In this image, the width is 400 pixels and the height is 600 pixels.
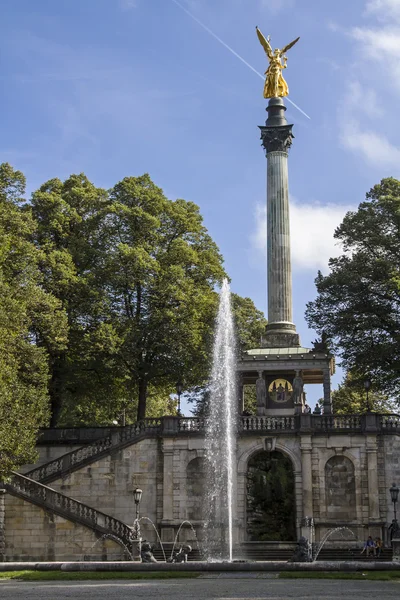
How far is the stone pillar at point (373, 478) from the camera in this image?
141 ft

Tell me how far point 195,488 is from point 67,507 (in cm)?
656

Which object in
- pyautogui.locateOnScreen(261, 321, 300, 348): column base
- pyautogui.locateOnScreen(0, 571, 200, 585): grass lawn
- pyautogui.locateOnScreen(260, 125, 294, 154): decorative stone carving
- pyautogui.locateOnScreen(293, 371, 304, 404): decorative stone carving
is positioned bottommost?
pyautogui.locateOnScreen(0, 571, 200, 585): grass lawn

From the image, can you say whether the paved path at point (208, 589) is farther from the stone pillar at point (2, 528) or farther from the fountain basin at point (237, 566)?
the stone pillar at point (2, 528)

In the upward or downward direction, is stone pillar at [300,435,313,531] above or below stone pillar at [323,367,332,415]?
below

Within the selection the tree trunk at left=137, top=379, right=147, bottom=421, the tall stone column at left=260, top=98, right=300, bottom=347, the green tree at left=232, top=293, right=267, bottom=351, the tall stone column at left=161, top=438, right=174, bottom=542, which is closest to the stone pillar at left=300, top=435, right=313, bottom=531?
the tall stone column at left=161, top=438, right=174, bottom=542

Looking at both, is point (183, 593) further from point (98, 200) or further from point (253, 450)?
point (98, 200)

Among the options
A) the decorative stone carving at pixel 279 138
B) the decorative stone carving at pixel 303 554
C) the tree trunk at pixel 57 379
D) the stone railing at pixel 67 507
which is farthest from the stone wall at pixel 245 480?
the decorative stone carving at pixel 279 138

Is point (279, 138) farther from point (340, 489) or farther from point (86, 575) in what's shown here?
point (86, 575)

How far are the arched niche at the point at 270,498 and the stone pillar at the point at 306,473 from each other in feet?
2.10

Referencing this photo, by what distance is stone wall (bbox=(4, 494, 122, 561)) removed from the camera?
39.8m

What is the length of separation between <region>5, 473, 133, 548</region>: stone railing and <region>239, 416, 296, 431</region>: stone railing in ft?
25.9

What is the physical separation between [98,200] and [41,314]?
32.9 feet

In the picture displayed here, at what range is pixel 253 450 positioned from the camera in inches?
1759

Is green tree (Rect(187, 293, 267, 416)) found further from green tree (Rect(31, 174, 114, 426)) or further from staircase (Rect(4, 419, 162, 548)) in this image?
staircase (Rect(4, 419, 162, 548))
